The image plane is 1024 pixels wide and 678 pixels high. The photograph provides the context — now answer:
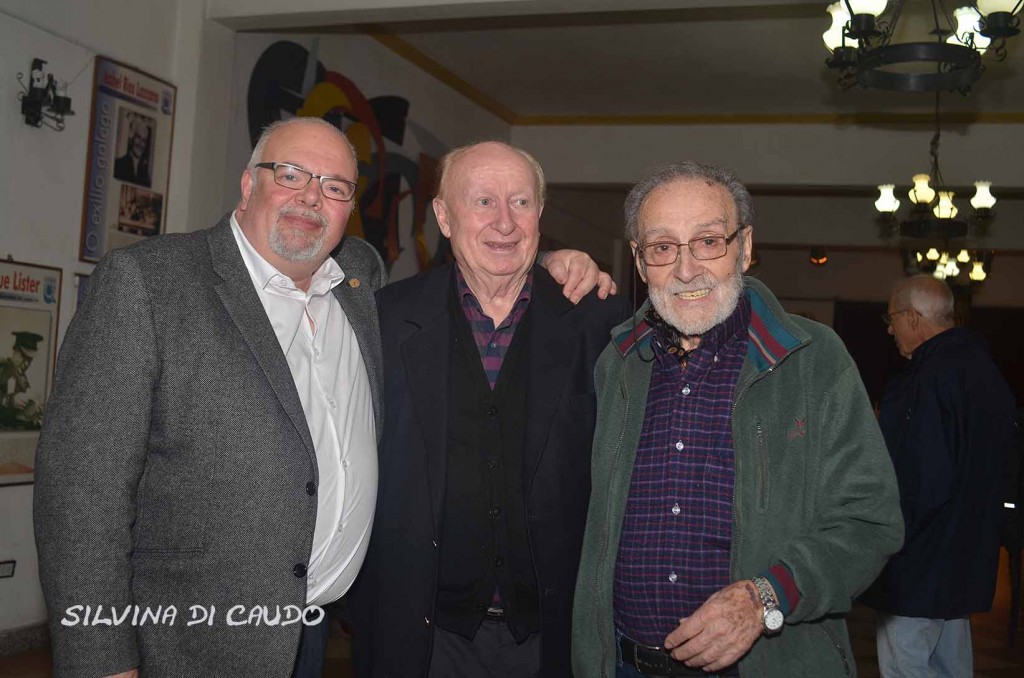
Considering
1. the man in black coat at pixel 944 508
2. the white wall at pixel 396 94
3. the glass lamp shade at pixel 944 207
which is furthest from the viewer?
the glass lamp shade at pixel 944 207

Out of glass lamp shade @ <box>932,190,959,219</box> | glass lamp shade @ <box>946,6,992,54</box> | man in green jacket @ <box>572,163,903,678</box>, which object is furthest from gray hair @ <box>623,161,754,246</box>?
glass lamp shade @ <box>932,190,959,219</box>

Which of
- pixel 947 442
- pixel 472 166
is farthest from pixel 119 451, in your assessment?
pixel 947 442

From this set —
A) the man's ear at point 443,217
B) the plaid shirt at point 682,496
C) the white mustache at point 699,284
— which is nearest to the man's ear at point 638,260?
the white mustache at point 699,284

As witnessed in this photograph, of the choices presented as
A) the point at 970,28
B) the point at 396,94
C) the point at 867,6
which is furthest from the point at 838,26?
the point at 396,94

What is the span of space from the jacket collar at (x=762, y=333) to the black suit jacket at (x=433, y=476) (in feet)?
0.74

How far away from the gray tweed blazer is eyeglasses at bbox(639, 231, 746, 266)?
895mm

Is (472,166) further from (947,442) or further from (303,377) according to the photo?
(947,442)

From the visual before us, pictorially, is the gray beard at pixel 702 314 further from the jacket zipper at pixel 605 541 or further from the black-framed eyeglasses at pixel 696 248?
the jacket zipper at pixel 605 541

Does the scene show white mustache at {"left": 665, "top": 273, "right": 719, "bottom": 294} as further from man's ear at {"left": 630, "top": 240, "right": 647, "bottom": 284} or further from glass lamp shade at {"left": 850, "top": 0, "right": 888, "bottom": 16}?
glass lamp shade at {"left": 850, "top": 0, "right": 888, "bottom": 16}

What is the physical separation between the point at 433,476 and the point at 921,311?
303cm

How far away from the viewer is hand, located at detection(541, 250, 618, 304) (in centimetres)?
276

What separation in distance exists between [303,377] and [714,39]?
20.3 feet

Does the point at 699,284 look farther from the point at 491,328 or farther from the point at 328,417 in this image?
the point at 328,417

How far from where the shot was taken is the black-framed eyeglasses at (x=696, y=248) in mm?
2283
